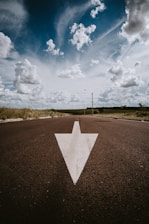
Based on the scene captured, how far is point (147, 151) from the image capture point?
14.9 feet

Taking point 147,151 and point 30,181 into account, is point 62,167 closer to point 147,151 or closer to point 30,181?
point 30,181

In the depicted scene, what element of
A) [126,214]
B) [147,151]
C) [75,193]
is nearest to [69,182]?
[75,193]

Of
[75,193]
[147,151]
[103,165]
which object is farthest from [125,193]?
[147,151]

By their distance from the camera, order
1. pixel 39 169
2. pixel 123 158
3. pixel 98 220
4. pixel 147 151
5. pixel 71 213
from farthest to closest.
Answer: pixel 147 151 < pixel 123 158 < pixel 39 169 < pixel 71 213 < pixel 98 220

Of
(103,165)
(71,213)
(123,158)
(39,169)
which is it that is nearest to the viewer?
(71,213)

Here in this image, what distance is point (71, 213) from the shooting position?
179 cm

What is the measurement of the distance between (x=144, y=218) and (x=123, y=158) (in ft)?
7.43

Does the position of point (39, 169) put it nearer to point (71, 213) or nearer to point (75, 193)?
point (75, 193)

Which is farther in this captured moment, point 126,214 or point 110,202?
point 110,202

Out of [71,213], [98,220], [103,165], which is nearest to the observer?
[98,220]

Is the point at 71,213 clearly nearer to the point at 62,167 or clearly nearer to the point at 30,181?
the point at 30,181

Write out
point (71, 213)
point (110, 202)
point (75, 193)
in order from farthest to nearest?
point (75, 193)
point (110, 202)
point (71, 213)

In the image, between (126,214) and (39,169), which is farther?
(39,169)

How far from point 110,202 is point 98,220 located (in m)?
0.40
